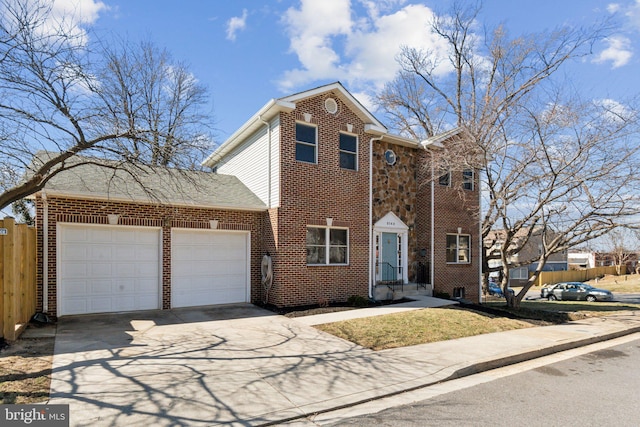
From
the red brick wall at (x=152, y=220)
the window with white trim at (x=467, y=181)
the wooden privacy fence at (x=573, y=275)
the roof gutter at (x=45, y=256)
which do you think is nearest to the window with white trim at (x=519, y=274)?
the wooden privacy fence at (x=573, y=275)

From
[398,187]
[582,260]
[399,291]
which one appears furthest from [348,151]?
[582,260]

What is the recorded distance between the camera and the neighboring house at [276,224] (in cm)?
1023

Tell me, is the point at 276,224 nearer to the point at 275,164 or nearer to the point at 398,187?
the point at 275,164

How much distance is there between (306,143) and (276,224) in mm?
2962

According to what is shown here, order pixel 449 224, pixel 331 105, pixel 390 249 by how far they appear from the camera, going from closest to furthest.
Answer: pixel 331 105 → pixel 390 249 → pixel 449 224

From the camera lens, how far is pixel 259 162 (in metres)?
13.6

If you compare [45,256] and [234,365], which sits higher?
[45,256]

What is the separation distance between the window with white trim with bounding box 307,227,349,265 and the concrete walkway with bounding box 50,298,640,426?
2.72 meters

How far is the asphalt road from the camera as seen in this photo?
4.76 metres

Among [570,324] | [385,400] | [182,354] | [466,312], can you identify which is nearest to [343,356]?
[385,400]

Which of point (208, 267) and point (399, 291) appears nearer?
point (208, 267)

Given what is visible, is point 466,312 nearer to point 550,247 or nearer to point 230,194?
point 550,247

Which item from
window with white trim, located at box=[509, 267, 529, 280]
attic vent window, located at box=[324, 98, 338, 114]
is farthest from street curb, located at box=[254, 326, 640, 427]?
window with white trim, located at box=[509, 267, 529, 280]

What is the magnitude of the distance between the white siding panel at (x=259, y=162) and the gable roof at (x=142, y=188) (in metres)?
0.41
